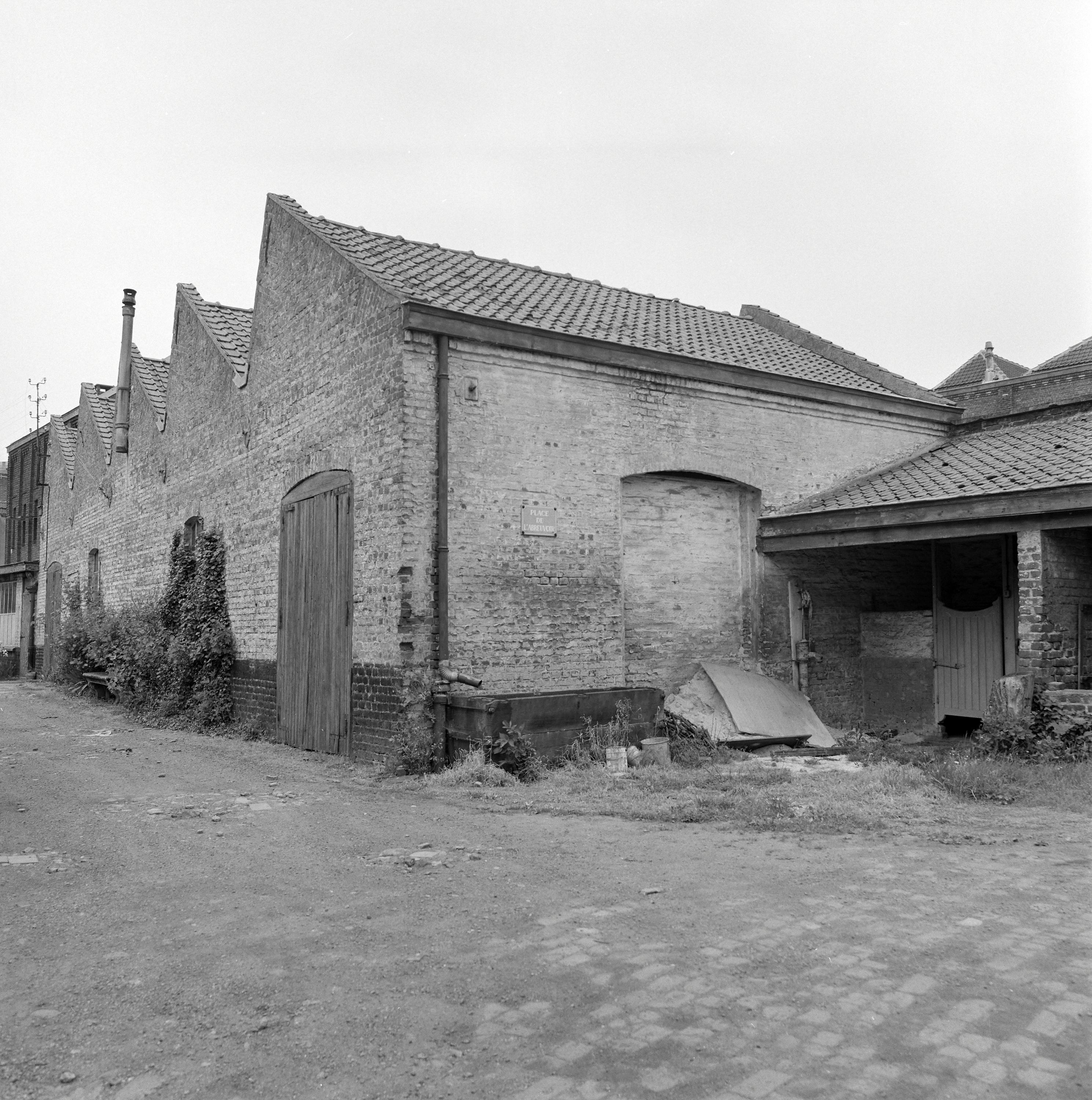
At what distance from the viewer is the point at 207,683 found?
48.1ft

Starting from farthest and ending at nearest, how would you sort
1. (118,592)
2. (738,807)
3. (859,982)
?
(118,592) → (738,807) → (859,982)

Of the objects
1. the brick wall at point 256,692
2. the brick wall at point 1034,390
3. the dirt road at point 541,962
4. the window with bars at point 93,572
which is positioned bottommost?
the dirt road at point 541,962

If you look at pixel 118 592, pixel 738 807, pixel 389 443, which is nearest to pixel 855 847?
pixel 738 807

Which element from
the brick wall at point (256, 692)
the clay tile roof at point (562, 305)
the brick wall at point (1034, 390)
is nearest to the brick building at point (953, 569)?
the clay tile roof at point (562, 305)

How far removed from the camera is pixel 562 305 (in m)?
13.3

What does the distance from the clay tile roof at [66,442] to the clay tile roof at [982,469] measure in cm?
1946

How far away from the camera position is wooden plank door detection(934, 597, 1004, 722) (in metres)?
12.4

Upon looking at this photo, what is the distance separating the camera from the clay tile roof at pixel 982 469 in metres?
10.8

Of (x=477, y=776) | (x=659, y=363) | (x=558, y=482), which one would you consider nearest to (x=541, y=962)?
(x=477, y=776)

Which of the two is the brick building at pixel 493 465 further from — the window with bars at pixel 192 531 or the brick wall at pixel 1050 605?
the brick wall at pixel 1050 605

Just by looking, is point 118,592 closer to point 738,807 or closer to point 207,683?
point 207,683

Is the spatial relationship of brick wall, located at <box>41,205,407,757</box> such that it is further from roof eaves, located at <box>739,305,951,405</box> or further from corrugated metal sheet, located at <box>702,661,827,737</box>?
roof eaves, located at <box>739,305,951,405</box>

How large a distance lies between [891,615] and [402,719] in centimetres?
735

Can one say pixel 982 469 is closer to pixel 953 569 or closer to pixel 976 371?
pixel 953 569
